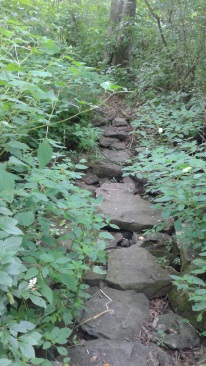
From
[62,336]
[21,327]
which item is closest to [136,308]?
[62,336]

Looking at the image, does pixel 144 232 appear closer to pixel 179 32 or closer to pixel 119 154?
pixel 119 154

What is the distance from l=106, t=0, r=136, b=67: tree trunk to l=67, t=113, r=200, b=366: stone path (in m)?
5.31

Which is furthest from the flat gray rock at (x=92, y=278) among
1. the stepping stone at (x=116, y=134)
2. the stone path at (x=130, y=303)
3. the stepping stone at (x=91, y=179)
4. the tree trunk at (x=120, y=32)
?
the tree trunk at (x=120, y=32)

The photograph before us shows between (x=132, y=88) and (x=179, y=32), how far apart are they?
5.14 feet

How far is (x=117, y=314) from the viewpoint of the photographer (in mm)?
2811

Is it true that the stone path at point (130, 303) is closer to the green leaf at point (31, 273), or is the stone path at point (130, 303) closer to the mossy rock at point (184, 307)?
the mossy rock at point (184, 307)

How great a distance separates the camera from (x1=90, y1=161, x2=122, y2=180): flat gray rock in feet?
16.7

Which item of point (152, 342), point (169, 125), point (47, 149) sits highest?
point (47, 149)

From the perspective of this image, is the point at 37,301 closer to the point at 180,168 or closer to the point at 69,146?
the point at 180,168

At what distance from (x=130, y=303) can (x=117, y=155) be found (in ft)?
9.37

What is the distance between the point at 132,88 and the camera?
7.88m

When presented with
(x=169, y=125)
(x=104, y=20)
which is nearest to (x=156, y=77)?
(x=169, y=125)

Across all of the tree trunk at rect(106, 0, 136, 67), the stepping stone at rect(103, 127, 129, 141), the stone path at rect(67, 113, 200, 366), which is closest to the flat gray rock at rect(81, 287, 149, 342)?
the stone path at rect(67, 113, 200, 366)

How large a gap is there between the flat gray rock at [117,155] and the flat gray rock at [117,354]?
10.0 feet
